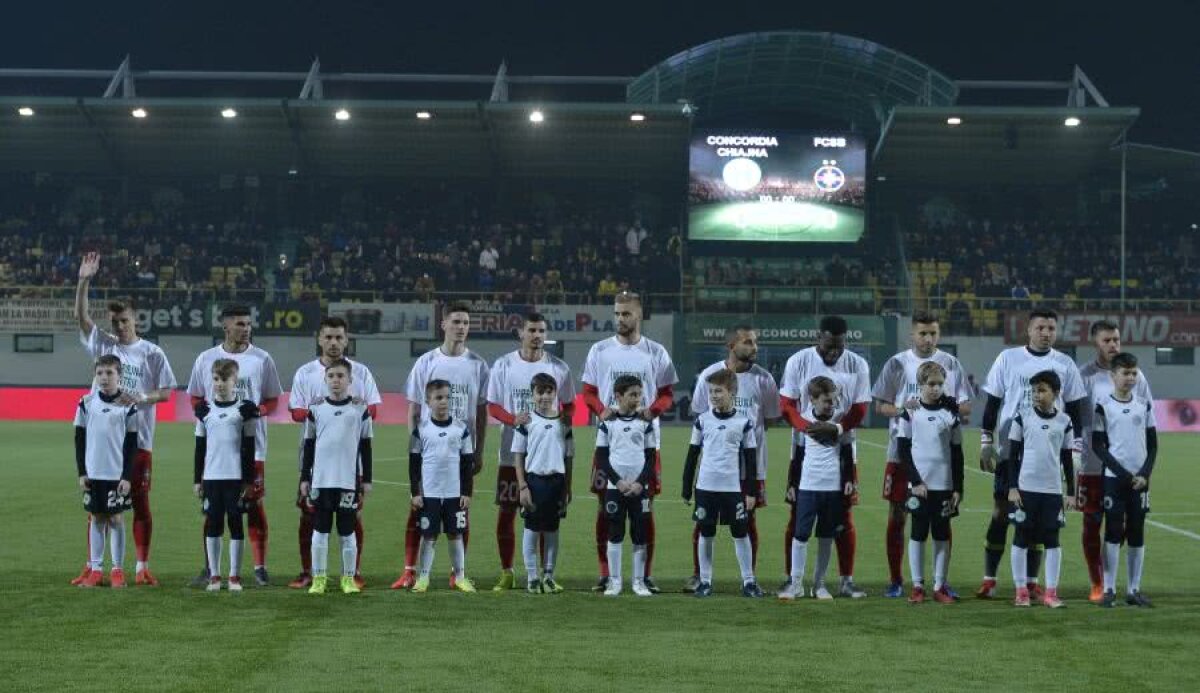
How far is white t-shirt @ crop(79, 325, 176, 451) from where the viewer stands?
36.4 ft

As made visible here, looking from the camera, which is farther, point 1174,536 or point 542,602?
point 1174,536

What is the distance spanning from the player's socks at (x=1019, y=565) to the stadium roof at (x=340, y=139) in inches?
1315

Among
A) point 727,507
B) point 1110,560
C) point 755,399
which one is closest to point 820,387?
point 755,399

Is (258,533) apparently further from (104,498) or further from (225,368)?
(225,368)

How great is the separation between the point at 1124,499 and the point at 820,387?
2.29 meters

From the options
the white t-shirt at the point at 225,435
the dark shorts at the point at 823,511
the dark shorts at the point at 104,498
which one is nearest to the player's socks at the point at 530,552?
the dark shorts at the point at 823,511

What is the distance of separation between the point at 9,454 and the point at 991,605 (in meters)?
20.5

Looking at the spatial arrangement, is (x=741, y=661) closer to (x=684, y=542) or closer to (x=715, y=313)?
(x=684, y=542)

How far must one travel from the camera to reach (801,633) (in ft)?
28.7

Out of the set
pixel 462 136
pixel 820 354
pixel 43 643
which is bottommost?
pixel 43 643

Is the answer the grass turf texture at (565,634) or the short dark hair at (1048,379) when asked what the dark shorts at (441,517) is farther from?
the short dark hair at (1048,379)

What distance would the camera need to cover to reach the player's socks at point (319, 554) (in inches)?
405

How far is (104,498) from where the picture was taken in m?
10.7

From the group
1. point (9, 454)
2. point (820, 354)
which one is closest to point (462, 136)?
point (9, 454)
